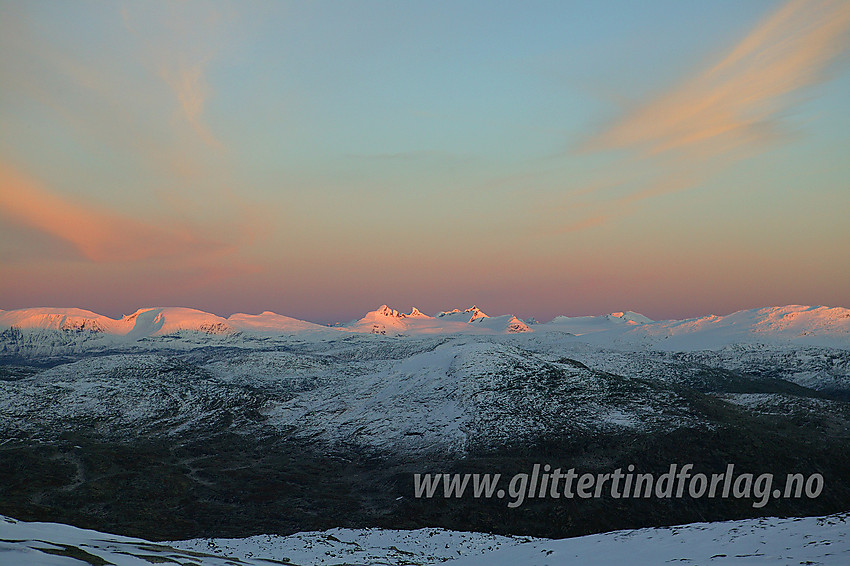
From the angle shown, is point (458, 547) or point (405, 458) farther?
point (405, 458)

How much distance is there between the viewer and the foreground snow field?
70.9 ft

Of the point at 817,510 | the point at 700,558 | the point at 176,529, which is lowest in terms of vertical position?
the point at 817,510

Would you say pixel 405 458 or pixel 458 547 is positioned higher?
pixel 458 547

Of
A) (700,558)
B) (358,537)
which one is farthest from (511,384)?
(700,558)

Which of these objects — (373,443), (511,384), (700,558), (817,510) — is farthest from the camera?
(511,384)

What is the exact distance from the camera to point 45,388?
456 ft

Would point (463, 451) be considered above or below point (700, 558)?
below

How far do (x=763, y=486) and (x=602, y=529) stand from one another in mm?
32203

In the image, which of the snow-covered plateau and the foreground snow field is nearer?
the foreground snow field

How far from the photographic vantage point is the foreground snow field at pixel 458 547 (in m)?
21.6

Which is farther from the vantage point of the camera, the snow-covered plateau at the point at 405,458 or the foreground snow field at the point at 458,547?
the snow-covered plateau at the point at 405,458

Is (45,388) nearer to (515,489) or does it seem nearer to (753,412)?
(515,489)

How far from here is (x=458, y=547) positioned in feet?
138

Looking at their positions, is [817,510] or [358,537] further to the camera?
[817,510]
